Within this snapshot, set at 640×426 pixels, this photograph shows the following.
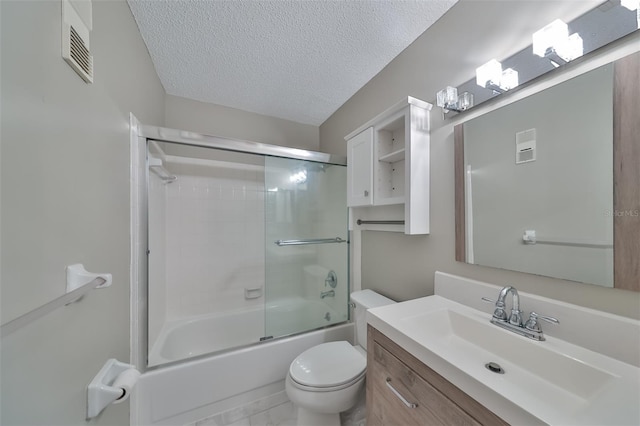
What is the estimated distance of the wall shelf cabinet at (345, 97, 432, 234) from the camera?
4.09ft

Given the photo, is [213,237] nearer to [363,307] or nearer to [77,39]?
[363,307]

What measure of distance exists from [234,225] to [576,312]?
231 cm

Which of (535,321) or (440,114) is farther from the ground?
(440,114)

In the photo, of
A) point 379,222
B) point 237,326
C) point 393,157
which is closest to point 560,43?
point 393,157

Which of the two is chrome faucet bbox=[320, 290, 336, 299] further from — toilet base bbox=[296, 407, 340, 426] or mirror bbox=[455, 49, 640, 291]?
mirror bbox=[455, 49, 640, 291]

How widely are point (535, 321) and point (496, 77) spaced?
999 millimetres

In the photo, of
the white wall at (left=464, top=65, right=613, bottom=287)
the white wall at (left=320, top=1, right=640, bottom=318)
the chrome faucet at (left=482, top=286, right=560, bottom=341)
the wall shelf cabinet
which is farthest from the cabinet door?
the chrome faucet at (left=482, top=286, right=560, bottom=341)

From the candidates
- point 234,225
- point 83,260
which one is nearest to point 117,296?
point 83,260

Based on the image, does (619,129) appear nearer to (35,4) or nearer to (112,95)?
(35,4)

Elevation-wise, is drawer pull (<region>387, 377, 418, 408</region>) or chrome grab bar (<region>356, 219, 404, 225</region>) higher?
chrome grab bar (<region>356, 219, 404, 225</region>)

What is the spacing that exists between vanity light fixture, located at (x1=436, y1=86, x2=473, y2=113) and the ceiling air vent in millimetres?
1446

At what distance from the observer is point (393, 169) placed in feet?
5.08

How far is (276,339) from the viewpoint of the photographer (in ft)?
5.55

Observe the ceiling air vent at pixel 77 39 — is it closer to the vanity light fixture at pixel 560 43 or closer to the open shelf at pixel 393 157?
the open shelf at pixel 393 157
